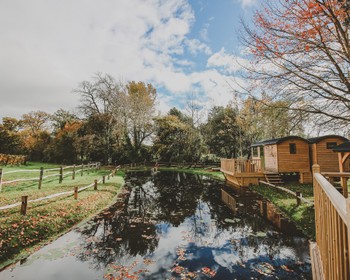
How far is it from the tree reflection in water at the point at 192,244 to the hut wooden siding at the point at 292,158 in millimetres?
8567

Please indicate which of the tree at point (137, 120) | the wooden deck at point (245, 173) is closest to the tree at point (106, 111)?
the tree at point (137, 120)

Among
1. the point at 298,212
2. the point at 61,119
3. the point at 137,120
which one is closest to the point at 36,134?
the point at 61,119

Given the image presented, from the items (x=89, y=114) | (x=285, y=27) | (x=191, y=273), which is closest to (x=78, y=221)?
(x=191, y=273)

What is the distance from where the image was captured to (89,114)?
129ft

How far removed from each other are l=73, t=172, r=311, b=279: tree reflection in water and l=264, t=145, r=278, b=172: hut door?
8558 millimetres

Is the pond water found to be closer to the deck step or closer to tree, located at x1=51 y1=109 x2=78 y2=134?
the deck step

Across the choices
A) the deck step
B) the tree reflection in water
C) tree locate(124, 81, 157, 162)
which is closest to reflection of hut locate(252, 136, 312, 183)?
the deck step

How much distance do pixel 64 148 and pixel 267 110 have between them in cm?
3905

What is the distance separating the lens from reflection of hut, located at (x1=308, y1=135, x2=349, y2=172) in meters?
18.4

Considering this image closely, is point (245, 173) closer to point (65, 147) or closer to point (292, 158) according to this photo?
point (292, 158)

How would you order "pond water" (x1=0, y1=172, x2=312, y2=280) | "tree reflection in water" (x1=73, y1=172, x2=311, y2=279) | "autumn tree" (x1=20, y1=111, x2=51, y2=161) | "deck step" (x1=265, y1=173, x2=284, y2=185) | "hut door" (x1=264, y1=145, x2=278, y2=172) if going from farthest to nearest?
"autumn tree" (x1=20, y1=111, x2=51, y2=161), "hut door" (x1=264, y1=145, x2=278, y2=172), "deck step" (x1=265, y1=173, x2=284, y2=185), "tree reflection in water" (x1=73, y1=172, x2=311, y2=279), "pond water" (x1=0, y1=172, x2=312, y2=280)

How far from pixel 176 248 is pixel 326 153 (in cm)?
1763

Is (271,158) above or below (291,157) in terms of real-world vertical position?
below

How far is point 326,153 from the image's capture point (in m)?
18.4
